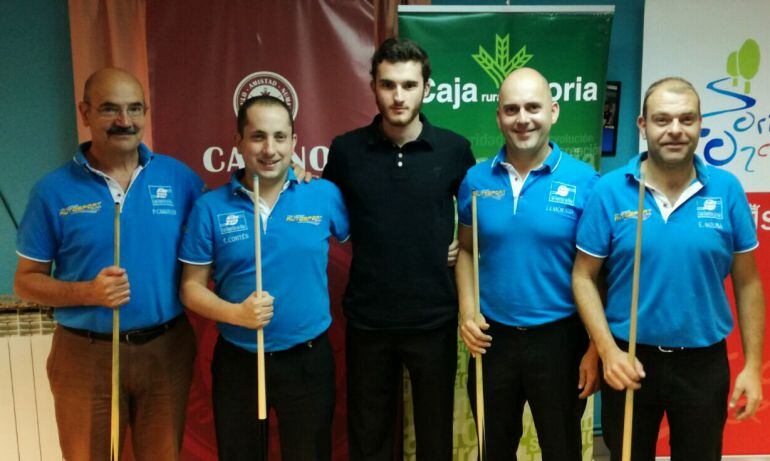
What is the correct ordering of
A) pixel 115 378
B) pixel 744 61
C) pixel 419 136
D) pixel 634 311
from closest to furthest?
pixel 634 311, pixel 115 378, pixel 419 136, pixel 744 61

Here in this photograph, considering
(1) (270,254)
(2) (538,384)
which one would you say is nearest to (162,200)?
(1) (270,254)

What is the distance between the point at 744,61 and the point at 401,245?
2109 mm

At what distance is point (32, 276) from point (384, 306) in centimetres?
125

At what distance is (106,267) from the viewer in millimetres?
2160

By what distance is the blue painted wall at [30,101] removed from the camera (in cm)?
293

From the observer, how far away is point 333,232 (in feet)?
7.65

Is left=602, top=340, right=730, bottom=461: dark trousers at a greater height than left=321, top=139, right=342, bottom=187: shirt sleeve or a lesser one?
lesser

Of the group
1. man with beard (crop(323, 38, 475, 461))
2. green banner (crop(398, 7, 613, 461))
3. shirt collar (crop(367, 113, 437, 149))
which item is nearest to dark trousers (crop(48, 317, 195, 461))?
man with beard (crop(323, 38, 475, 461))

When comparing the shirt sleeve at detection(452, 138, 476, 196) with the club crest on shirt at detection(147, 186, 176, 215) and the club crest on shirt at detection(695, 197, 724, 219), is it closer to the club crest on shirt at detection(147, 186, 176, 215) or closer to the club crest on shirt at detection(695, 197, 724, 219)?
the club crest on shirt at detection(695, 197, 724, 219)

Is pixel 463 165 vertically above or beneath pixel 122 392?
above

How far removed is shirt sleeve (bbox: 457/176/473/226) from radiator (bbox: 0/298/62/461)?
189cm

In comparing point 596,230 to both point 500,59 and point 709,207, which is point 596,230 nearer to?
point 709,207

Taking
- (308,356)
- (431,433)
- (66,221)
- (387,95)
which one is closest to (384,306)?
(308,356)

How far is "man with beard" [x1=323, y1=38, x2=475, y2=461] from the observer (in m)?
2.27
